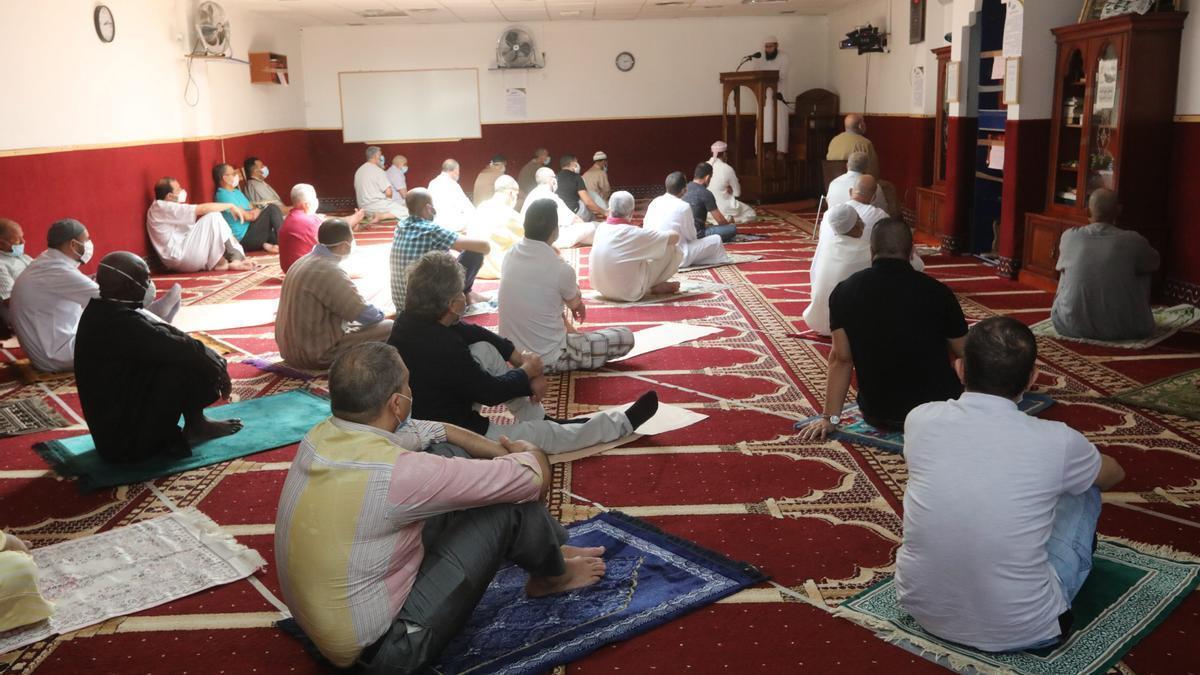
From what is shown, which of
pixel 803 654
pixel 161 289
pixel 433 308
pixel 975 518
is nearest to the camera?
pixel 975 518

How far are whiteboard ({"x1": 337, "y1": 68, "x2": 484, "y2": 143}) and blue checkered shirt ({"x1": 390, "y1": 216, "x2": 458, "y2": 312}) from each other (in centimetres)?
883

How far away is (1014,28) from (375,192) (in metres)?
8.48

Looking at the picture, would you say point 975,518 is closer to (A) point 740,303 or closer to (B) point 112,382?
(B) point 112,382

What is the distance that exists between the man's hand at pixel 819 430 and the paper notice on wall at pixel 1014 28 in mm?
4240

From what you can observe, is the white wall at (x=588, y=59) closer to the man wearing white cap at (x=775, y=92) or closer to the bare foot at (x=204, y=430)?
the man wearing white cap at (x=775, y=92)

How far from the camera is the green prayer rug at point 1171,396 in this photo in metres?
4.17

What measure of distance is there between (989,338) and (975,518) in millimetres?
406

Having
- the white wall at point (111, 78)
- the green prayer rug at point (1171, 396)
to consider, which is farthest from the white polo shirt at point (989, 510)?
the white wall at point (111, 78)

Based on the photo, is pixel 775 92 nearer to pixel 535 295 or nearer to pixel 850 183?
pixel 850 183

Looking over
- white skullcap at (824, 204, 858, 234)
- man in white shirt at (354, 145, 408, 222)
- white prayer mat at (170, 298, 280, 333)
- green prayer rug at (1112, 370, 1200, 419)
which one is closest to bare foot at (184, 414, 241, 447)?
white prayer mat at (170, 298, 280, 333)

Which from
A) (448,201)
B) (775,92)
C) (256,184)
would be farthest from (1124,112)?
(256,184)

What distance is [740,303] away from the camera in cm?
684

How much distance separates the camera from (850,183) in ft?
24.9

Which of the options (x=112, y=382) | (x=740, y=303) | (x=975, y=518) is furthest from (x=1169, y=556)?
(x=740, y=303)
